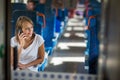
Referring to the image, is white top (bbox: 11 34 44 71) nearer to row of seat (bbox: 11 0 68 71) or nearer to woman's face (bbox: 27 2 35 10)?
row of seat (bbox: 11 0 68 71)

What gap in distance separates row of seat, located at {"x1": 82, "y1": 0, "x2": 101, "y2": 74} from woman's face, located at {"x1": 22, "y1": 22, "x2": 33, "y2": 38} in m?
0.56

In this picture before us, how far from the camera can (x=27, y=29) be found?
2467 millimetres

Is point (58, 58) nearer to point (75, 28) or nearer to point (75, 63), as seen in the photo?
point (75, 63)

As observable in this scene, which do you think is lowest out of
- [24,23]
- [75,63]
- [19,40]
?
[75,63]

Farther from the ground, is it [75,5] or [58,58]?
[75,5]

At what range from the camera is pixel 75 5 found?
2.39m

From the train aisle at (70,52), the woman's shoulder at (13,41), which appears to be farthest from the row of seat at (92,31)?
the woman's shoulder at (13,41)

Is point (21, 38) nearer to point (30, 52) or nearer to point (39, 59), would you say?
point (30, 52)

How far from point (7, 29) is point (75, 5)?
752mm

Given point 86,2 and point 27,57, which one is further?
point 27,57

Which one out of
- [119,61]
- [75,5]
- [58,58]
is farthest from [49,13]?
[119,61]

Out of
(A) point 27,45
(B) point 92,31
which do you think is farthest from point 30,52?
(B) point 92,31

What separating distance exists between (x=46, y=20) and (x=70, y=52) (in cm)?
41

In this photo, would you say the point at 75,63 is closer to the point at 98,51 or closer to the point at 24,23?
the point at 98,51
